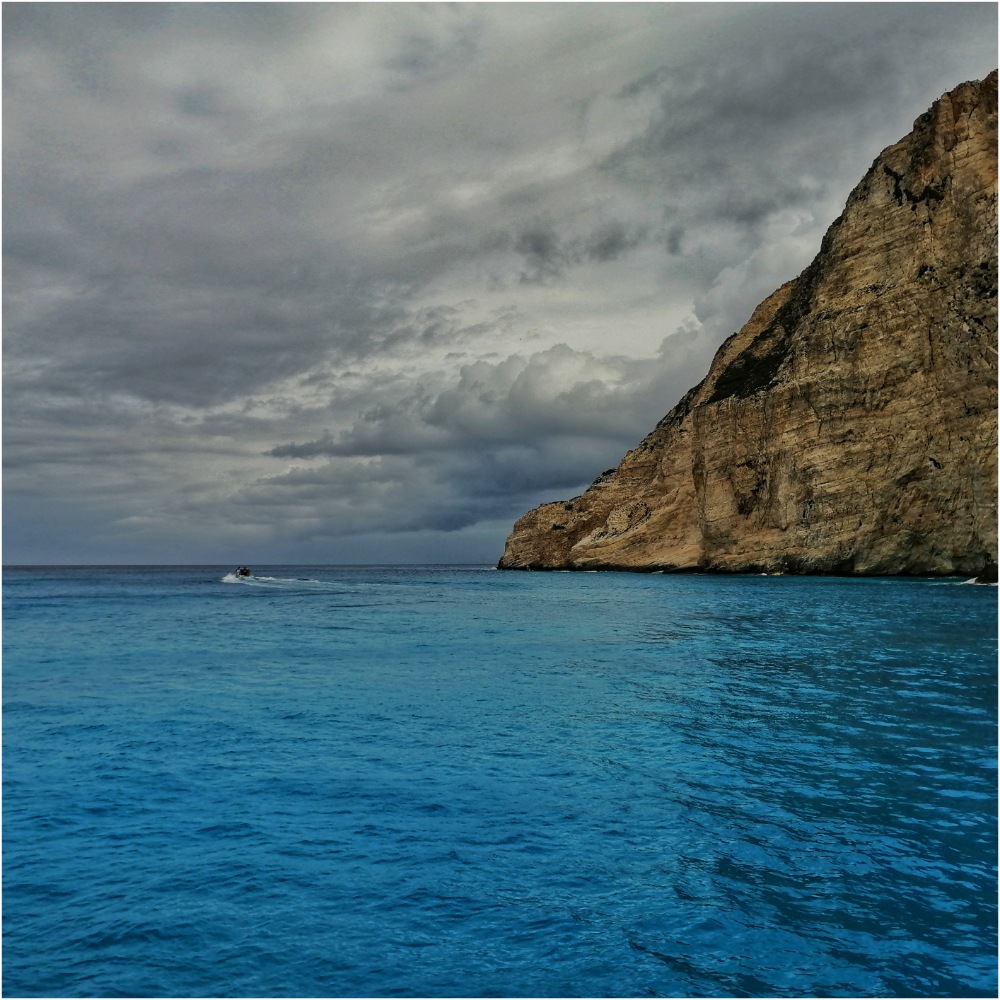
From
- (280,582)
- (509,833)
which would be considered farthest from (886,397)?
(280,582)

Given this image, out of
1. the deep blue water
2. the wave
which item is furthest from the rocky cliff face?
the wave

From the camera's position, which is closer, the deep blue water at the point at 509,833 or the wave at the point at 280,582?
the deep blue water at the point at 509,833

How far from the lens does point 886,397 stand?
5922cm

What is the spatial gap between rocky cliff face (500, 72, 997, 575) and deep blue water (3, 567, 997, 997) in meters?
41.6

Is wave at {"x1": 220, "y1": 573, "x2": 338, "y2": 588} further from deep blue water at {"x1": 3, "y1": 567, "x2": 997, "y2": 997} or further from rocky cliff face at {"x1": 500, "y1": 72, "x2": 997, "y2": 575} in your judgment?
deep blue water at {"x1": 3, "y1": 567, "x2": 997, "y2": 997}

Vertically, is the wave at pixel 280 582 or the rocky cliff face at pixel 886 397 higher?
the rocky cliff face at pixel 886 397

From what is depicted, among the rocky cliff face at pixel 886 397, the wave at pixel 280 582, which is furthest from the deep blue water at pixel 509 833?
the wave at pixel 280 582

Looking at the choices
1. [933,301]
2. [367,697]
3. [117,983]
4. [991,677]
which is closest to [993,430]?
[933,301]

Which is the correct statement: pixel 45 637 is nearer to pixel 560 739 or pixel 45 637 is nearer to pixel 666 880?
pixel 560 739

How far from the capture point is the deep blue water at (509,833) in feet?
18.6

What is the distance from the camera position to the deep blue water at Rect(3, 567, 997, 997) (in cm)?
567

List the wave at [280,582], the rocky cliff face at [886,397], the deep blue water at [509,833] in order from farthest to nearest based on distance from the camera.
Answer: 1. the wave at [280,582]
2. the rocky cliff face at [886,397]
3. the deep blue water at [509,833]

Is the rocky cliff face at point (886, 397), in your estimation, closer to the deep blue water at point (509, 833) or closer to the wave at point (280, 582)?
the deep blue water at point (509, 833)

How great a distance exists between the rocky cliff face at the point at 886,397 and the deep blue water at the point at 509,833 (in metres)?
41.6
